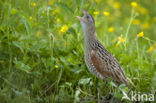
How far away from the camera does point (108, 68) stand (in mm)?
4270

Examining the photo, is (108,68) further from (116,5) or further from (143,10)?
(143,10)

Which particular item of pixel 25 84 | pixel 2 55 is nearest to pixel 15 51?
pixel 2 55

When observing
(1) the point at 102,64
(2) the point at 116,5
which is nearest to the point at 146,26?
(2) the point at 116,5

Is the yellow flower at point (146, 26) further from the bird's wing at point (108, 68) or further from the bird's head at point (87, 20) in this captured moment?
the bird's wing at point (108, 68)

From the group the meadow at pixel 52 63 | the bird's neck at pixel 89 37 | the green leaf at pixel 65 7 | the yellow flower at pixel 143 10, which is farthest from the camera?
the yellow flower at pixel 143 10

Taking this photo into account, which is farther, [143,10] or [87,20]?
[143,10]

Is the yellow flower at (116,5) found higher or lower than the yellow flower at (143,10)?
higher

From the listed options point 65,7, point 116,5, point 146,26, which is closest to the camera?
point 65,7

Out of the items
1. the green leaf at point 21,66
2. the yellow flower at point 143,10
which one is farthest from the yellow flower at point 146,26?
the green leaf at point 21,66

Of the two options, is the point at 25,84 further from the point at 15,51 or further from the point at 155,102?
the point at 155,102

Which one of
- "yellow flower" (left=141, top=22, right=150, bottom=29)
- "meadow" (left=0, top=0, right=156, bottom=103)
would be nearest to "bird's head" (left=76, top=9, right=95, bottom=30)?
"meadow" (left=0, top=0, right=156, bottom=103)

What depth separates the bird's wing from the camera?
4266 millimetres

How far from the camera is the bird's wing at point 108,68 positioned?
427 centimetres

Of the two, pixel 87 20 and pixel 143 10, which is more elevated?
pixel 143 10
